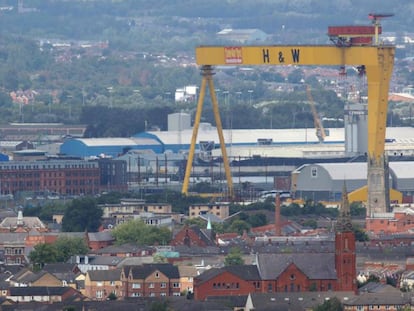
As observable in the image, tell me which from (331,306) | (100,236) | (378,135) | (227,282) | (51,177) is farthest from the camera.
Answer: (51,177)

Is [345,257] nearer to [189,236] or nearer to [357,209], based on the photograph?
[189,236]

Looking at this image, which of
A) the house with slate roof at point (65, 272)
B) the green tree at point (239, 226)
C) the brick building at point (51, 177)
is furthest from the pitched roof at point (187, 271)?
the brick building at point (51, 177)

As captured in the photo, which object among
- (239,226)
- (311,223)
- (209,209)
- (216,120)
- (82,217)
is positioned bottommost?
(209,209)

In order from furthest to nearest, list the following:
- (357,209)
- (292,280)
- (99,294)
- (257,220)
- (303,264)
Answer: (357,209) < (257,220) < (99,294) < (303,264) < (292,280)

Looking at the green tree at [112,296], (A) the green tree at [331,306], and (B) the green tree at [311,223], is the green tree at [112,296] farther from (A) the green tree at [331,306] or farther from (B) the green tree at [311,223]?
(B) the green tree at [311,223]

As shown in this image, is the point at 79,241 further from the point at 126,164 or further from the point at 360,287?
the point at 126,164

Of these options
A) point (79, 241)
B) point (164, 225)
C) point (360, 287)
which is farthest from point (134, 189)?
point (360, 287)

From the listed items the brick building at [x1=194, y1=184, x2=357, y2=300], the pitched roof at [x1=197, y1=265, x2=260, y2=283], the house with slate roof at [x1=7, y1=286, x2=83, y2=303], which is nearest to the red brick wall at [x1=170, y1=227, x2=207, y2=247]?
the pitched roof at [x1=197, y1=265, x2=260, y2=283]

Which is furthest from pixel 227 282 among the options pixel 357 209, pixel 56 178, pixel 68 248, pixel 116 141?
pixel 116 141
